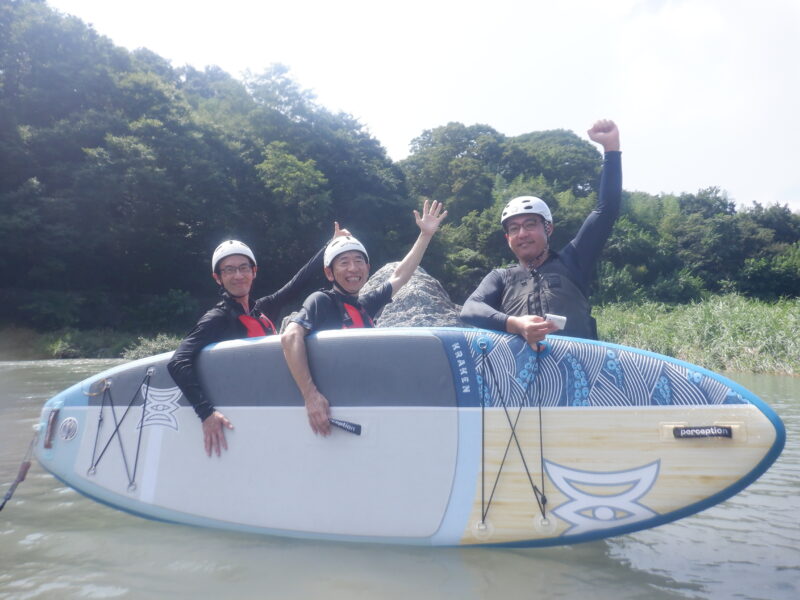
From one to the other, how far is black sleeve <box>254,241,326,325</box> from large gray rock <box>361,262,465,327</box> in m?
3.98

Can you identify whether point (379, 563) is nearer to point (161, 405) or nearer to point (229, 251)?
point (161, 405)

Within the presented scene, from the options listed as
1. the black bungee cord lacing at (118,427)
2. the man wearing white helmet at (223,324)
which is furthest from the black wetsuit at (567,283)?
the black bungee cord lacing at (118,427)

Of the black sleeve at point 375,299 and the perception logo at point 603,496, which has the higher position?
the black sleeve at point 375,299

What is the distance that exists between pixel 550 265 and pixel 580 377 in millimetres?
718

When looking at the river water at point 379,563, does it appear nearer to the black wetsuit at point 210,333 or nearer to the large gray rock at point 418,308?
the black wetsuit at point 210,333

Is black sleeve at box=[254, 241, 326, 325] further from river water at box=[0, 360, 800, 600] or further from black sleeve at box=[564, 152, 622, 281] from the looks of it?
black sleeve at box=[564, 152, 622, 281]

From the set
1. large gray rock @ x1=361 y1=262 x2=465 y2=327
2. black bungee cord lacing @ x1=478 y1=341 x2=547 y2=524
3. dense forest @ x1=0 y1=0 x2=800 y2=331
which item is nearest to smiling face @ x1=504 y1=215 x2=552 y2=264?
black bungee cord lacing @ x1=478 y1=341 x2=547 y2=524

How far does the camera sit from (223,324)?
3.97 metres

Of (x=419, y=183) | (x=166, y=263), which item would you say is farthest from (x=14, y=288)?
(x=419, y=183)

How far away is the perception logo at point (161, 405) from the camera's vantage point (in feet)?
12.6

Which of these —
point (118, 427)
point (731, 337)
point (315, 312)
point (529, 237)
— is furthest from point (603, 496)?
point (731, 337)

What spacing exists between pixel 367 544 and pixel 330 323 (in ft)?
4.26

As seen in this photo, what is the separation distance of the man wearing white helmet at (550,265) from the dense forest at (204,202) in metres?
22.9

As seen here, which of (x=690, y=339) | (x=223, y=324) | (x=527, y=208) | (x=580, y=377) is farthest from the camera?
(x=690, y=339)
